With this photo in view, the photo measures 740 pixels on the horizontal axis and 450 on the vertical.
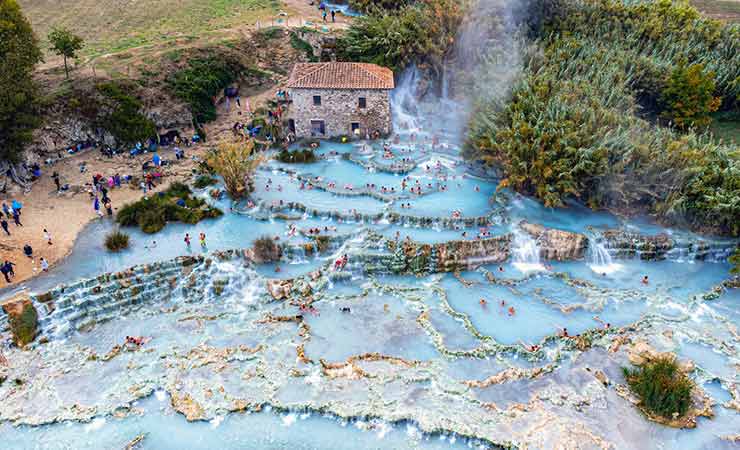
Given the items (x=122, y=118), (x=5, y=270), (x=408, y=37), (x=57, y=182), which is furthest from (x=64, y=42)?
(x=408, y=37)

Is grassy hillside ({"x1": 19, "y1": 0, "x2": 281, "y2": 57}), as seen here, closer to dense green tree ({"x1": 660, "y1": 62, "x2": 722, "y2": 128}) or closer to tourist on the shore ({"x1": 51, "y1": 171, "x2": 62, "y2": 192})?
tourist on the shore ({"x1": 51, "y1": 171, "x2": 62, "y2": 192})

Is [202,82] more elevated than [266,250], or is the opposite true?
[202,82]

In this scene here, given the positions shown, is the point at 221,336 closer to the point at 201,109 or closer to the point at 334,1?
the point at 201,109

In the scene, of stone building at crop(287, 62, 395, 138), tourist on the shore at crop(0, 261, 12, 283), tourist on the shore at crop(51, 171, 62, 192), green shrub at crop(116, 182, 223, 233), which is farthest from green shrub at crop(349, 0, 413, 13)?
tourist on the shore at crop(0, 261, 12, 283)

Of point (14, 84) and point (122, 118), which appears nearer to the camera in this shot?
point (14, 84)

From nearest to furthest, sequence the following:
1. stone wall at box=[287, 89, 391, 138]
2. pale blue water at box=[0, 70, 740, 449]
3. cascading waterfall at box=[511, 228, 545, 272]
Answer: pale blue water at box=[0, 70, 740, 449] → cascading waterfall at box=[511, 228, 545, 272] → stone wall at box=[287, 89, 391, 138]

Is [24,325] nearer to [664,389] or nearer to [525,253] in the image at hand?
[525,253]

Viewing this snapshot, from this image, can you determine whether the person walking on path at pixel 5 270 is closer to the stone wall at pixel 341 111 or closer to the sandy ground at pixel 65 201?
the sandy ground at pixel 65 201
